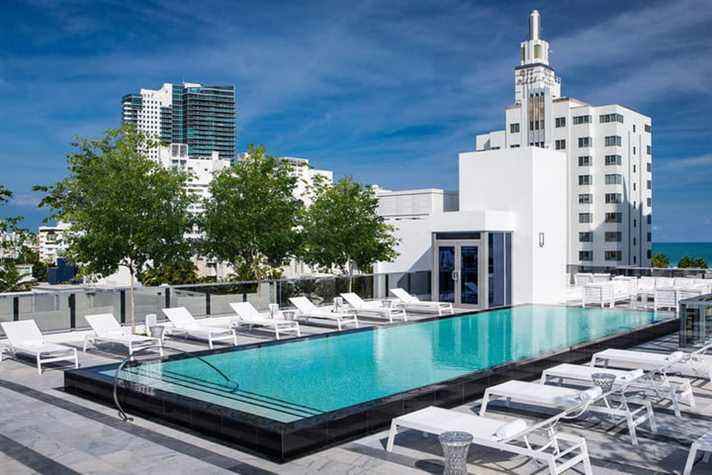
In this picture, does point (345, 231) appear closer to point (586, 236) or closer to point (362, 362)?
point (362, 362)

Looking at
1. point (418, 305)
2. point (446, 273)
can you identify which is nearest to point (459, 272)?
point (446, 273)

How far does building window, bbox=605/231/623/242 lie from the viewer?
68500mm

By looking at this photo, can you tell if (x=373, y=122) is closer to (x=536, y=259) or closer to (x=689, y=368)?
(x=536, y=259)

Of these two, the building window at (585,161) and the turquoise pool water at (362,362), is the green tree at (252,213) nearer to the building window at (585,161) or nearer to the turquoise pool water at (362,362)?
the turquoise pool water at (362,362)

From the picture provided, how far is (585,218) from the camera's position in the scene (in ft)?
229

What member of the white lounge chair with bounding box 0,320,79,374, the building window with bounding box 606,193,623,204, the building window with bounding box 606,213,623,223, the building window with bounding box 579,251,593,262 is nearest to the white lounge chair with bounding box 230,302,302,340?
the white lounge chair with bounding box 0,320,79,374

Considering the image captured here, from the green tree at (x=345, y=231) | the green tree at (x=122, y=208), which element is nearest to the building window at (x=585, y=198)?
the green tree at (x=345, y=231)

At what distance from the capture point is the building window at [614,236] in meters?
68.5

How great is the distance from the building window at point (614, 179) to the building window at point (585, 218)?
381 cm

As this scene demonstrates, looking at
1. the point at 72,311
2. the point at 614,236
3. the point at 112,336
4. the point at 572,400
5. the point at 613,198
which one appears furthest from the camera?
the point at 613,198

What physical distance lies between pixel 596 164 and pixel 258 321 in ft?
204

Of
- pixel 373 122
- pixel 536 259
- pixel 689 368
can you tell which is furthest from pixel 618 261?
pixel 689 368

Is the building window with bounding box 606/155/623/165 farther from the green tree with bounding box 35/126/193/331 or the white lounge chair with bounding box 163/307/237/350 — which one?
the white lounge chair with bounding box 163/307/237/350

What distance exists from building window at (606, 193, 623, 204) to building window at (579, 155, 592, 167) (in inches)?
147
